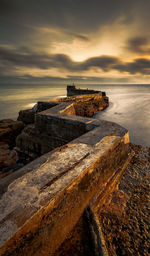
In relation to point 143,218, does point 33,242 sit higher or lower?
higher

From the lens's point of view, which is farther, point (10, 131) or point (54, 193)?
point (10, 131)

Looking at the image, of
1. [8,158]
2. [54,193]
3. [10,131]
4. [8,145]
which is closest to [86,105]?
[10,131]

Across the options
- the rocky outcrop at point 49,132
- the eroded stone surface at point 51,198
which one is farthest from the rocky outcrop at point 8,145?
the eroded stone surface at point 51,198

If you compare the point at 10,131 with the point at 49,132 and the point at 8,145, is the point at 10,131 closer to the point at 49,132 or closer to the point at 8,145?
the point at 8,145

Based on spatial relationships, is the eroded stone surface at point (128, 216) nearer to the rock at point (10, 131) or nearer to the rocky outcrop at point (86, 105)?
the rocky outcrop at point (86, 105)

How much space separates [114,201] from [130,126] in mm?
7070

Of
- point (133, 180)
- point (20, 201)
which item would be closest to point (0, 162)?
point (20, 201)

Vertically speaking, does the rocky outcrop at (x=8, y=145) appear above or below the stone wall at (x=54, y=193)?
below

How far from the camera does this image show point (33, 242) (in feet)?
3.91

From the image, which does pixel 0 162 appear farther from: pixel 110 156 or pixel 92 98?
pixel 92 98

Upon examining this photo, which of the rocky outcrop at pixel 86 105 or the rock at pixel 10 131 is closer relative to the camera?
the rock at pixel 10 131

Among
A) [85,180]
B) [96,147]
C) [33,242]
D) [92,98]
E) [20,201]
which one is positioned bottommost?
[33,242]

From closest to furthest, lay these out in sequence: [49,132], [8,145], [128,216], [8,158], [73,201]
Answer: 1. [73,201]
2. [128,216]
3. [49,132]
4. [8,158]
5. [8,145]

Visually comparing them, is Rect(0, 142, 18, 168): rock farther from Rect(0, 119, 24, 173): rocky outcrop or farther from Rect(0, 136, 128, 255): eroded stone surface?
Rect(0, 136, 128, 255): eroded stone surface
